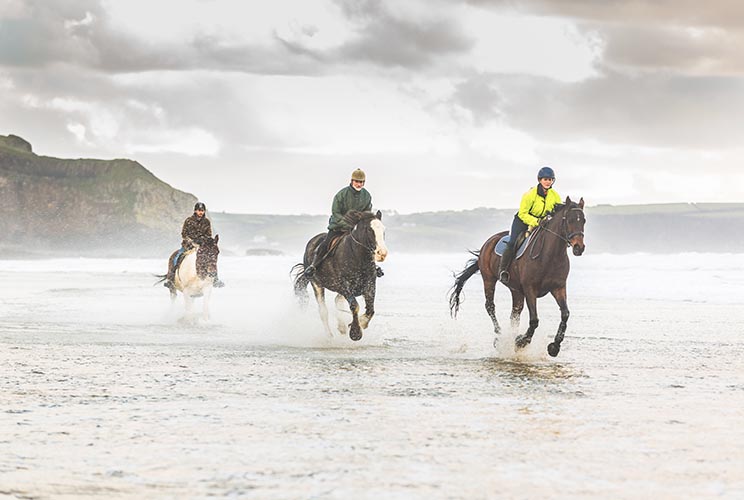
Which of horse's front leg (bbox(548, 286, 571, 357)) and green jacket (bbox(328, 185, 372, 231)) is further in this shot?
green jacket (bbox(328, 185, 372, 231))

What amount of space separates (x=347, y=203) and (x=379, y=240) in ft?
4.66

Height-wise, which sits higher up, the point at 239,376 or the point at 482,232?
the point at 482,232

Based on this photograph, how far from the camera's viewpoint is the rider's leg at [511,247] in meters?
13.3

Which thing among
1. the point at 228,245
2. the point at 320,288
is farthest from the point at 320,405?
the point at 228,245

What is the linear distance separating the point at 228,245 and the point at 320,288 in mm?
176509

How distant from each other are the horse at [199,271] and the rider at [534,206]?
24.8 ft

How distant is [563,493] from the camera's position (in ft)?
15.9

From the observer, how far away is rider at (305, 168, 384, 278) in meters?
14.7

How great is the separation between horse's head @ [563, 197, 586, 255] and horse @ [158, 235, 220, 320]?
8709 millimetres

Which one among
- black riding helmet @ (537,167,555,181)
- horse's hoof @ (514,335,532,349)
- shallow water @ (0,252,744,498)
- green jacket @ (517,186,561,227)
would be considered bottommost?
shallow water @ (0,252,744,498)

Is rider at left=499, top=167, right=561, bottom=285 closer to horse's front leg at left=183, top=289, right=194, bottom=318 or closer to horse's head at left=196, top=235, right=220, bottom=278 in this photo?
horse's head at left=196, top=235, right=220, bottom=278

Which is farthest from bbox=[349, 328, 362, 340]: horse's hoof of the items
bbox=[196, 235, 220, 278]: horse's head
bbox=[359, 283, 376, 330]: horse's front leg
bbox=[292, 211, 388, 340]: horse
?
bbox=[196, 235, 220, 278]: horse's head

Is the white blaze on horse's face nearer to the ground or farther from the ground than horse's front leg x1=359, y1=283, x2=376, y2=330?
farther from the ground

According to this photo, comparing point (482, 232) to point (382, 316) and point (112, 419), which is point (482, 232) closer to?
point (382, 316)
